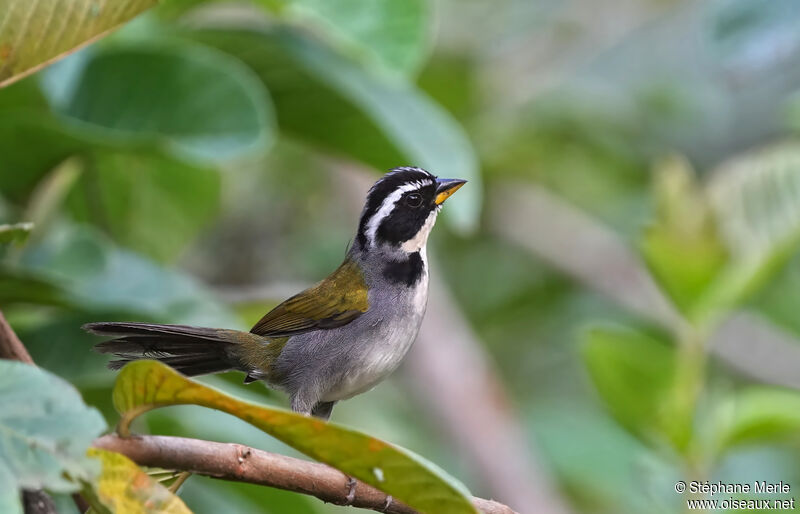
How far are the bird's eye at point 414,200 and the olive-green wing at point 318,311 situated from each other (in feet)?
0.77

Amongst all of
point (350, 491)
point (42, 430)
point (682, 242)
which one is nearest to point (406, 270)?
point (682, 242)

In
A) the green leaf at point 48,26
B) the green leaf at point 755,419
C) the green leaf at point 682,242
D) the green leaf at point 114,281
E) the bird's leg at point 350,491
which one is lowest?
the bird's leg at point 350,491

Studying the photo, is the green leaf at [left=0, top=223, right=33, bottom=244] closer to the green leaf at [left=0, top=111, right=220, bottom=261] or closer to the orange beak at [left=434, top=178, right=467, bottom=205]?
the orange beak at [left=434, top=178, right=467, bottom=205]

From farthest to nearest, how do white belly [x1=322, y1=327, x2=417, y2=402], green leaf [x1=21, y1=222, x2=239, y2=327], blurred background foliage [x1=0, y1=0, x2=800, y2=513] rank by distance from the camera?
blurred background foliage [x1=0, y1=0, x2=800, y2=513], green leaf [x1=21, y1=222, x2=239, y2=327], white belly [x1=322, y1=327, x2=417, y2=402]

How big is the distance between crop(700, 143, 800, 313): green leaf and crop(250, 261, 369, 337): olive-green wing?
1.12 metres

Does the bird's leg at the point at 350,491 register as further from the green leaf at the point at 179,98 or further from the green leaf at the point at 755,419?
the green leaf at the point at 755,419

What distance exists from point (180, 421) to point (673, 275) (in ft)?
5.23

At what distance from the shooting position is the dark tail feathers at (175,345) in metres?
2.25

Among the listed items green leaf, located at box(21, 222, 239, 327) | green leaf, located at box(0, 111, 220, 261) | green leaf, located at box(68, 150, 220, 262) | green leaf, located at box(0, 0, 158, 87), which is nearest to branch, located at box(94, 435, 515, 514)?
green leaf, located at box(0, 0, 158, 87)

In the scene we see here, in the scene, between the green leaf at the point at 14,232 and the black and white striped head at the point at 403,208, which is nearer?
the green leaf at the point at 14,232

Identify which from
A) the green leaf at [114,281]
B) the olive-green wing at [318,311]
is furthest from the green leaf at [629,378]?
the green leaf at [114,281]

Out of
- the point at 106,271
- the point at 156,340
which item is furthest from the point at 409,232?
the point at 106,271

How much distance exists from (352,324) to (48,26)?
3.27ft

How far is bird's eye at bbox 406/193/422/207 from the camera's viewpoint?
2789 mm
